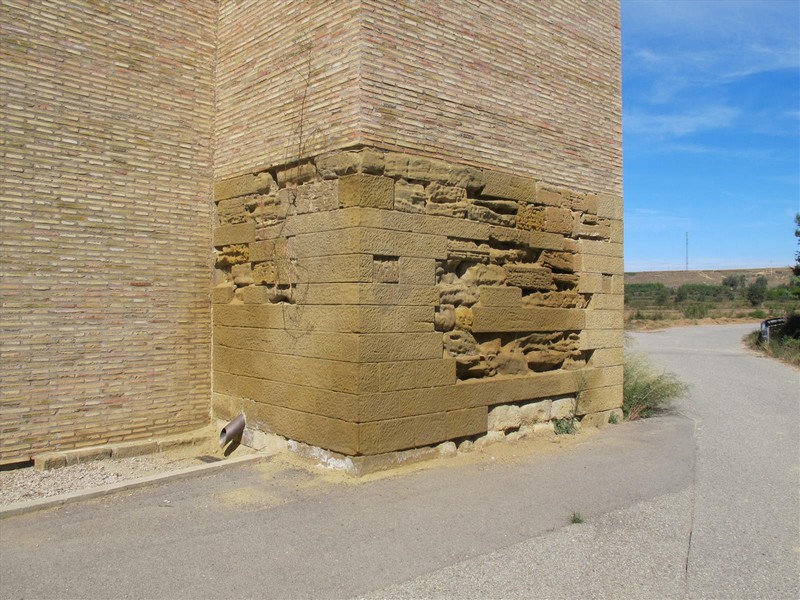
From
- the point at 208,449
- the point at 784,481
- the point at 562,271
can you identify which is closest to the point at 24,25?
the point at 208,449

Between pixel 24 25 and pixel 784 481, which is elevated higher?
pixel 24 25

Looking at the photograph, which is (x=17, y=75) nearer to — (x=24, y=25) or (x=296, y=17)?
(x=24, y=25)

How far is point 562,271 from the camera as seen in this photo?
8953 mm

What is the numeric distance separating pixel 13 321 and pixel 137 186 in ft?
6.84

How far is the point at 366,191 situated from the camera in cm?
668

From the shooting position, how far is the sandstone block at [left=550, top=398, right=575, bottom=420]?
28.8 ft

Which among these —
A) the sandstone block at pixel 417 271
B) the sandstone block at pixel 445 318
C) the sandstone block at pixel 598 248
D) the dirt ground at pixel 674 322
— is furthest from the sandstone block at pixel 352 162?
the dirt ground at pixel 674 322

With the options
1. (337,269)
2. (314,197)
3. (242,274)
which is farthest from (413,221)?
(242,274)

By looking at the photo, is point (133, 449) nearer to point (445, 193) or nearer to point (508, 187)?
point (445, 193)

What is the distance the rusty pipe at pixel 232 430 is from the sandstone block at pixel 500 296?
3182 mm

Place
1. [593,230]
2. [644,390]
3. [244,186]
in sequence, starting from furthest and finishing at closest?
[644,390]
[593,230]
[244,186]

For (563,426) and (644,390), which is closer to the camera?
(563,426)

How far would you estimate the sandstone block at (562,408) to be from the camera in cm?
878

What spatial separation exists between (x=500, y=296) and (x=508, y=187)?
1.32 meters
